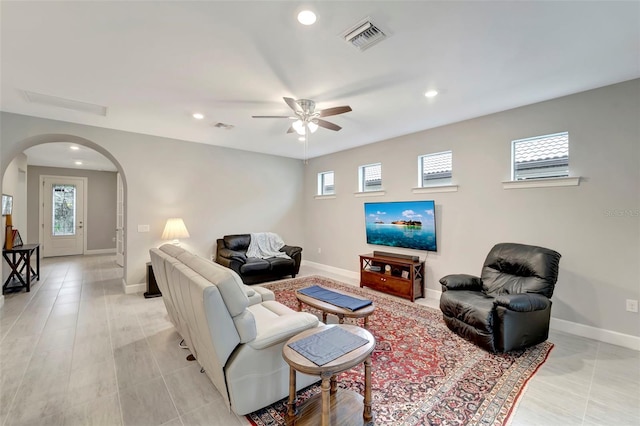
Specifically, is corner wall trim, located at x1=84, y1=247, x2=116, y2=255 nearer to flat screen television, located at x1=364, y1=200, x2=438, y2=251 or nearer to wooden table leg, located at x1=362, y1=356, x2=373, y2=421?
flat screen television, located at x1=364, y1=200, x2=438, y2=251

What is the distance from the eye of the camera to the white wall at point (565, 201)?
2908 millimetres

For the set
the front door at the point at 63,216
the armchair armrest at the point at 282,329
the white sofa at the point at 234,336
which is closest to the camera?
A: the white sofa at the point at 234,336

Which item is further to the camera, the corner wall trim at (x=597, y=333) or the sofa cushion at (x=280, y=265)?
the sofa cushion at (x=280, y=265)

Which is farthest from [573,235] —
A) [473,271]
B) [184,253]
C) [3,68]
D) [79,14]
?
[3,68]

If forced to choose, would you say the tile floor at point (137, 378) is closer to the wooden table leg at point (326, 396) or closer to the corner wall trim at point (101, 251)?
the wooden table leg at point (326, 396)

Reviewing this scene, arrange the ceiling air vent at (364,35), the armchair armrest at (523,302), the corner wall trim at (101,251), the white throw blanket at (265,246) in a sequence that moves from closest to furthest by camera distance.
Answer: the ceiling air vent at (364,35), the armchair armrest at (523,302), the white throw blanket at (265,246), the corner wall trim at (101,251)

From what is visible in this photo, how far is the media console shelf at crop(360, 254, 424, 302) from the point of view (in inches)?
170

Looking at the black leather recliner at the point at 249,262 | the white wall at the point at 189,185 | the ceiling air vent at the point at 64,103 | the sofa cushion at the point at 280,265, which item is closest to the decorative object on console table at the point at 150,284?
the white wall at the point at 189,185

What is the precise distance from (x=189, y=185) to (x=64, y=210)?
5.83 m

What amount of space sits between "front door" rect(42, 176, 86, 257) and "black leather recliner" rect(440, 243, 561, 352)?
10216 mm

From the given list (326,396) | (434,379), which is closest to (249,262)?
(434,379)

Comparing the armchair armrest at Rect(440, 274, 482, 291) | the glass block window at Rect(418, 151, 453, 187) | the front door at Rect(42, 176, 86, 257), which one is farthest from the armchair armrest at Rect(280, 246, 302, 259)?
the front door at Rect(42, 176, 86, 257)

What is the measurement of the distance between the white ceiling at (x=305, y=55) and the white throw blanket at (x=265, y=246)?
112 inches

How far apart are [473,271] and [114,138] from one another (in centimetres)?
608
